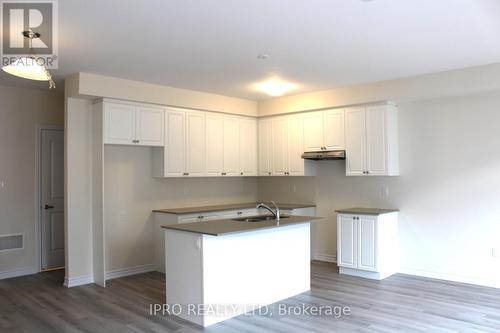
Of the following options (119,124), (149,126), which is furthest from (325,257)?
(119,124)

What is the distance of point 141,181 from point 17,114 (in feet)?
6.40

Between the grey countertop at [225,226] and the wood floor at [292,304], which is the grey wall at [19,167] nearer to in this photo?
the wood floor at [292,304]

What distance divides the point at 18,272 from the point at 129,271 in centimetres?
152

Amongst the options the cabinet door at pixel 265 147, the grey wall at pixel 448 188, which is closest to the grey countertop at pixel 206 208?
the cabinet door at pixel 265 147

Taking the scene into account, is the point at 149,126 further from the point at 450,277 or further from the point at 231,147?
the point at 450,277

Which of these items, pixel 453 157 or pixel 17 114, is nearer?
pixel 453 157

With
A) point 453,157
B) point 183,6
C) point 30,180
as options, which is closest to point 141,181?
point 30,180

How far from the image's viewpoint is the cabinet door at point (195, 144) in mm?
6180

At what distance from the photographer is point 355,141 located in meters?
5.91

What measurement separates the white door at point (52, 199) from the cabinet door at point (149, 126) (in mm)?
1497

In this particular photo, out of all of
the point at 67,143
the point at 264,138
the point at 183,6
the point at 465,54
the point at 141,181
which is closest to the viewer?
the point at 183,6

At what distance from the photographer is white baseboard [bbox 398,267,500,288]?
4977mm

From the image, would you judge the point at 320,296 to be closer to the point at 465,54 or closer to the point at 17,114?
the point at 465,54

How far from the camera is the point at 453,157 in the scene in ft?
17.4
